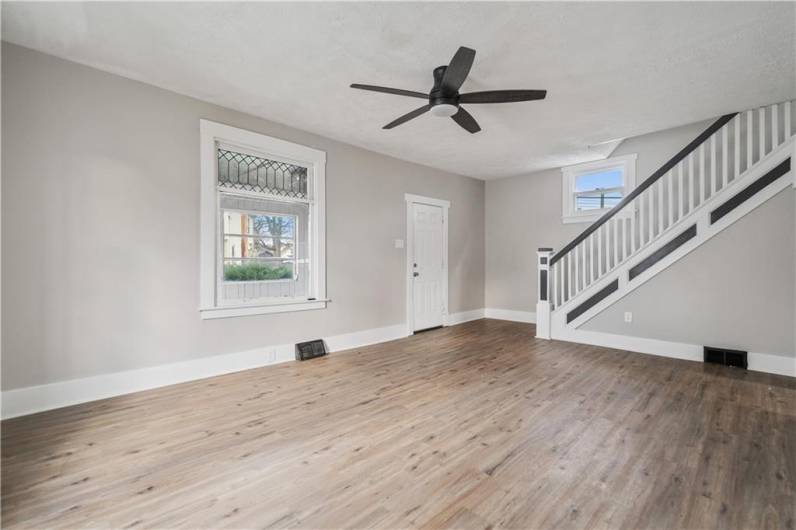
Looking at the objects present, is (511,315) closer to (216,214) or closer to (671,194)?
(671,194)

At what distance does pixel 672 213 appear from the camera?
170 inches

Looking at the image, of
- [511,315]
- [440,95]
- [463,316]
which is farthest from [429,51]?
[511,315]

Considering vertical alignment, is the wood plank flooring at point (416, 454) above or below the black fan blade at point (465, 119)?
below

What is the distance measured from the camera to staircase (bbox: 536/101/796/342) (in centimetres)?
364

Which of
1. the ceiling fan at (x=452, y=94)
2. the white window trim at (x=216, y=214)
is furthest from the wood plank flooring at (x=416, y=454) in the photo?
the ceiling fan at (x=452, y=94)

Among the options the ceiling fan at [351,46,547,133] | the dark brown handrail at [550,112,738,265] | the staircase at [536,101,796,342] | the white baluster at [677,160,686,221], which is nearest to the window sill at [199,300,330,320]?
the ceiling fan at [351,46,547,133]

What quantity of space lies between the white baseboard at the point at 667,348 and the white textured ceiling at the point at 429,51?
8.75 feet

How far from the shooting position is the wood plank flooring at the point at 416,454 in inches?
64.2

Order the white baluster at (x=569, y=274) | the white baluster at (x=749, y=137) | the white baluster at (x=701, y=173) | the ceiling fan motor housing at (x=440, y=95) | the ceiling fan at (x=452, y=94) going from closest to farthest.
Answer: the ceiling fan at (x=452, y=94) → the ceiling fan motor housing at (x=440, y=95) → the white baluster at (x=749, y=137) → the white baluster at (x=701, y=173) → the white baluster at (x=569, y=274)

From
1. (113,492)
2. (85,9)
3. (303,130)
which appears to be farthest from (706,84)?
(113,492)

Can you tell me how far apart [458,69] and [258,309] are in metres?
3.09

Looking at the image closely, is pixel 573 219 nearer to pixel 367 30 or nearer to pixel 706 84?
pixel 706 84

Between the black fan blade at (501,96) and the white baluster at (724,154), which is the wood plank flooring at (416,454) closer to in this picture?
the white baluster at (724,154)

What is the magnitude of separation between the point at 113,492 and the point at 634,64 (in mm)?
4559
